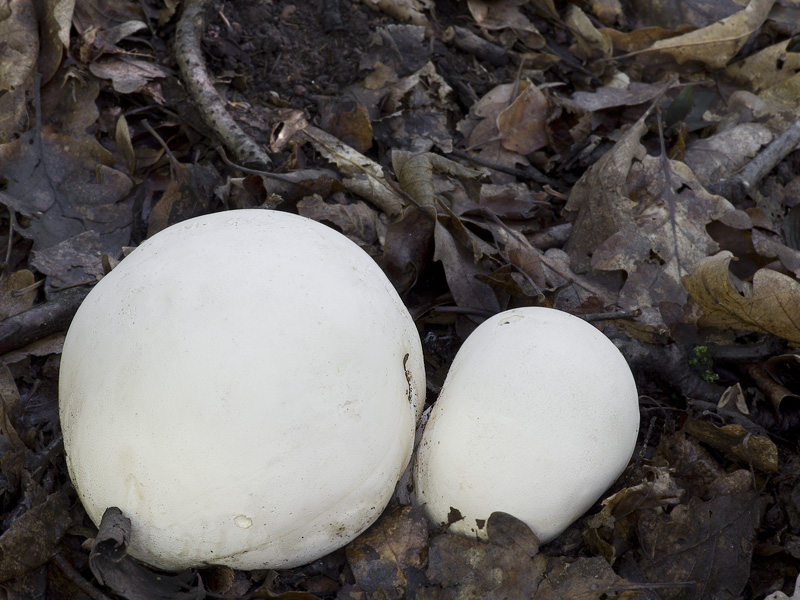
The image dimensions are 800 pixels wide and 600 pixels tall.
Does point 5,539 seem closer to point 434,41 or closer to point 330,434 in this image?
point 330,434

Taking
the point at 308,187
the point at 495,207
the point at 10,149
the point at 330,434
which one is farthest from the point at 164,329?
the point at 495,207

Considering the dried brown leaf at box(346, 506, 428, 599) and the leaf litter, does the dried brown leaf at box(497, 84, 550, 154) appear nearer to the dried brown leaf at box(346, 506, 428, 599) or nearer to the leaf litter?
the leaf litter

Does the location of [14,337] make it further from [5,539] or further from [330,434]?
[330,434]

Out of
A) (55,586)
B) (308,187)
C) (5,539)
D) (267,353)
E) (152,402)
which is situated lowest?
(55,586)

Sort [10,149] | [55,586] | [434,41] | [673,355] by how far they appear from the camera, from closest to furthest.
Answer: [55,586] < [673,355] < [10,149] < [434,41]

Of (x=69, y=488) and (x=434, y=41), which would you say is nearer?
(x=69, y=488)

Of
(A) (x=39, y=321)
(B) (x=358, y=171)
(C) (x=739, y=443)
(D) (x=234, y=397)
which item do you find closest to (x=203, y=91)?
(B) (x=358, y=171)

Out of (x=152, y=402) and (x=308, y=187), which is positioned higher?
(x=152, y=402)

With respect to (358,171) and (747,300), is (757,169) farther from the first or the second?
(358,171)

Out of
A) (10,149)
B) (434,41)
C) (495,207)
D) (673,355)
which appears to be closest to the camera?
(673,355)
